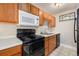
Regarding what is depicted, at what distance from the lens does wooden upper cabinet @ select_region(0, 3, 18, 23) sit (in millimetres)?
1373

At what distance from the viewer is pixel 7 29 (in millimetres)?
1812

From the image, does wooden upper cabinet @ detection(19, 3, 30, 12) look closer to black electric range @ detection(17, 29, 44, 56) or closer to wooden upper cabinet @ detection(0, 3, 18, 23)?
wooden upper cabinet @ detection(0, 3, 18, 23)

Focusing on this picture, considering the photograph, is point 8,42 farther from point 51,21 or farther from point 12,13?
point 51,21

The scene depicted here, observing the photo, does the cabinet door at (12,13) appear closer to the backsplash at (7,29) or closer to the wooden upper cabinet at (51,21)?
the backsplash at (7,29)

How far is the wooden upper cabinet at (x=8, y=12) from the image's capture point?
1.37 meters

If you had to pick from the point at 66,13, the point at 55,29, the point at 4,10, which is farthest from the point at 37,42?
the point at 55,29

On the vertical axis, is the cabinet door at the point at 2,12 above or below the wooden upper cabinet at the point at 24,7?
below

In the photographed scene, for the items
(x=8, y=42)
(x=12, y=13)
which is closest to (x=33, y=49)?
(x=8, y=42)

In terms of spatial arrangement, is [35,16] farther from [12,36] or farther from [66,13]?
[66,13]

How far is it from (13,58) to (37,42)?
152 centimetres

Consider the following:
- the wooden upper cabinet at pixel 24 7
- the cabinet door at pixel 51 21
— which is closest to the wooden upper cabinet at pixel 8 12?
the wooden upper cabinet at pixel 24 7

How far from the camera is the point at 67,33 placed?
3.10m

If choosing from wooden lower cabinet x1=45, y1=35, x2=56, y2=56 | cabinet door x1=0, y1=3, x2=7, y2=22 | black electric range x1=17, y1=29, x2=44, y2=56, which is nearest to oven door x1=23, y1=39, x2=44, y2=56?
black electric range x1=17, y1=29, x2=44, y2=56

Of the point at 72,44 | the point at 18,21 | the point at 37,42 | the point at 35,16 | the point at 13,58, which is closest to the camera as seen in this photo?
the point at 13,58
